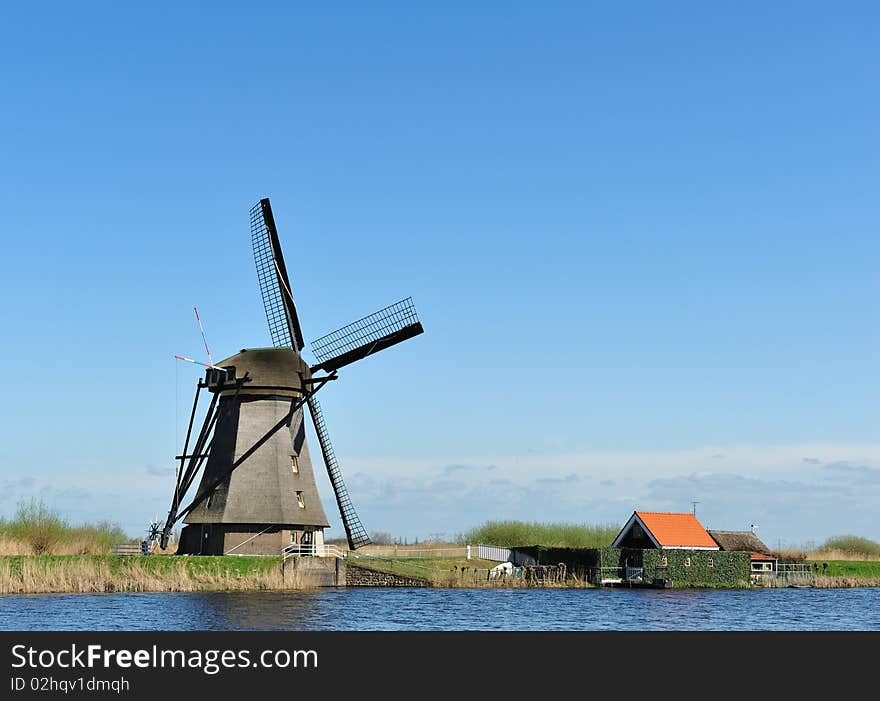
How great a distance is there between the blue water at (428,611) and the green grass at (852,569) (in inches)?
711

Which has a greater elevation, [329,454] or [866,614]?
[329,454]

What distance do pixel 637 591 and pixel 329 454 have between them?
529 inches

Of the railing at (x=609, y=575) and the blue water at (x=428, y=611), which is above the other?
the railing at (x=609, y=575)

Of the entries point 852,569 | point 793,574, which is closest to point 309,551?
point 793,574

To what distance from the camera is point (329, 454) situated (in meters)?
44.6

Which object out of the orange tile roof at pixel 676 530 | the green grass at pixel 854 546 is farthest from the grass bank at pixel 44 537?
the green grass at pixel 854 546

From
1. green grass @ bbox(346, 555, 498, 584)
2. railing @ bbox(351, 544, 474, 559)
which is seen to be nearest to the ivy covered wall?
railing @ bbox(351, 544, 474, 559)

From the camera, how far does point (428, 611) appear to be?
31750 millimetres

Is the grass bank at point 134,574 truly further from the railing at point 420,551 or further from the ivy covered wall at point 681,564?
the ivy covered wall at point 681,564

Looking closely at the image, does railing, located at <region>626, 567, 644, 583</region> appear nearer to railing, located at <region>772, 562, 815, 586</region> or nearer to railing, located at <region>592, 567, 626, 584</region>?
railing, located at <region>592, 567, 626, 584</region>

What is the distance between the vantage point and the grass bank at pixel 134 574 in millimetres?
34281
